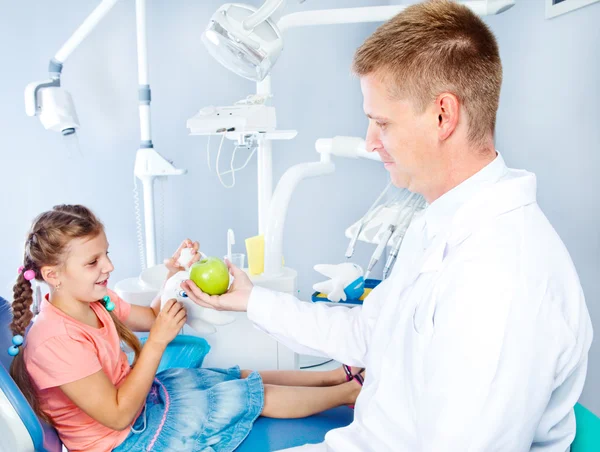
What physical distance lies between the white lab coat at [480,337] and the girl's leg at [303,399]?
10.4 inches

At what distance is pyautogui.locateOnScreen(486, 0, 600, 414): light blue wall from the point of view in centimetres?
132

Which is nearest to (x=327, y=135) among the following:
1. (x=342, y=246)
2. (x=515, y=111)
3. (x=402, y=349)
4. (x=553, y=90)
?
(x=342, y=246)

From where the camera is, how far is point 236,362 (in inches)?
64.0

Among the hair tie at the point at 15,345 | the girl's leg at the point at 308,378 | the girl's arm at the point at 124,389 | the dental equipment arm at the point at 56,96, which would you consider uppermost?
the dental equipment arm at the point at 56,96

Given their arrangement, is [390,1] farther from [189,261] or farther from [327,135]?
[189,261]

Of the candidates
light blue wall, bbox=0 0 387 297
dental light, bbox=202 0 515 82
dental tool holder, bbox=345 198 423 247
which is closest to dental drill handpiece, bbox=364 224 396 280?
dental tool holder, bbox=345 198 423 247

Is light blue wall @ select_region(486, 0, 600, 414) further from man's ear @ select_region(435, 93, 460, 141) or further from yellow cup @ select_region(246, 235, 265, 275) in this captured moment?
yellow cup @ select_region(246, 235, 265, 275)

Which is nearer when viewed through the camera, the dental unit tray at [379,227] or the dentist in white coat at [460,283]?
the dentist in white coat at [460,283]

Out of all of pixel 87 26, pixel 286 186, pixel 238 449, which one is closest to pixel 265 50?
pixel 286 186

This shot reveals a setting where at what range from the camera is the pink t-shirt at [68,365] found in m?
1.05

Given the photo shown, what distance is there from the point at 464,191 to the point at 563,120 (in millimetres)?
736

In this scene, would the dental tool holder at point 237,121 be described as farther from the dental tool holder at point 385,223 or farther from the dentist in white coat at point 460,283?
the dentist in white coat at point 460,283

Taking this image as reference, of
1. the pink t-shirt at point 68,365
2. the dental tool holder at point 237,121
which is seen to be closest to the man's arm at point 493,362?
the pink t-shirt at point 68,365

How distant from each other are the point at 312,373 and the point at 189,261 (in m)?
0.45
